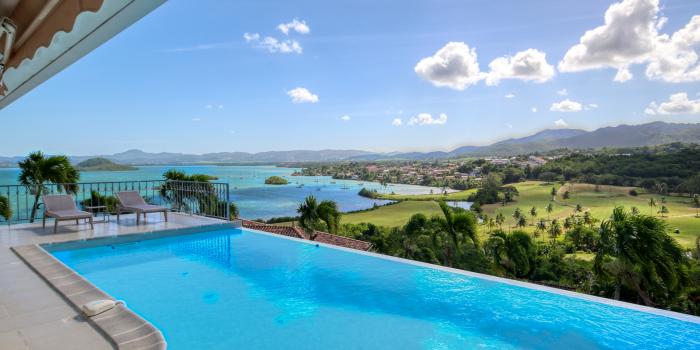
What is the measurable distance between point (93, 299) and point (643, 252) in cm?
2206

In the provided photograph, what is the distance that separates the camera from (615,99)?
3541 cm

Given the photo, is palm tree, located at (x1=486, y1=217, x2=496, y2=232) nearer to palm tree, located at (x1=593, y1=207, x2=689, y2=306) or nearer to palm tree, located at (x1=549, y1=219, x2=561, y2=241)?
palm tree, located at (x1=549, y1=219, x2=561, y2=241)

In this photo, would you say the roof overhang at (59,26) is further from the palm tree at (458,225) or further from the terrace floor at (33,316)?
the palm tree at (458,225)

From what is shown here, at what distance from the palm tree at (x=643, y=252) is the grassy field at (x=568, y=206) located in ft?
78.6

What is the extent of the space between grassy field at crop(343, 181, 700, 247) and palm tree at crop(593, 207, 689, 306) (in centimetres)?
2395

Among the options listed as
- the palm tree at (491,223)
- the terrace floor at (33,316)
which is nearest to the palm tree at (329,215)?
the terrace floor at (33,316)

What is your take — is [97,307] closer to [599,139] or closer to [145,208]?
[145,208]

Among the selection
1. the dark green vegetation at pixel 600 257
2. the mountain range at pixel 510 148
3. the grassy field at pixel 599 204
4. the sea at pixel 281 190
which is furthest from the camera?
the sea at pixel 281 190

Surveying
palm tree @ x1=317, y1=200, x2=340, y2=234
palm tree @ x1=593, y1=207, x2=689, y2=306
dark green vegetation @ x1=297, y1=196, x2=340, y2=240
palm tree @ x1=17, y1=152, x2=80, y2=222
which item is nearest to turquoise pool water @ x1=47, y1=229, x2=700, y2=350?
palm tree @ x1=17, y1=152, x2=80, y2=222

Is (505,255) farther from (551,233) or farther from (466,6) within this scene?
(551,233)

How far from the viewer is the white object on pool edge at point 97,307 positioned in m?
3.24

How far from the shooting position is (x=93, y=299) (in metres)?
3.68

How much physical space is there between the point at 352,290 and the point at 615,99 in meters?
39.3

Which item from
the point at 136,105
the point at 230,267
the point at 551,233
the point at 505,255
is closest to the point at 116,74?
the point at 136,105
